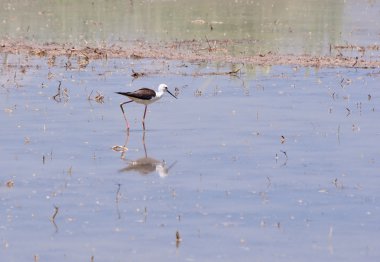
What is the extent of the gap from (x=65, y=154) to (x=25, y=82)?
855 cm

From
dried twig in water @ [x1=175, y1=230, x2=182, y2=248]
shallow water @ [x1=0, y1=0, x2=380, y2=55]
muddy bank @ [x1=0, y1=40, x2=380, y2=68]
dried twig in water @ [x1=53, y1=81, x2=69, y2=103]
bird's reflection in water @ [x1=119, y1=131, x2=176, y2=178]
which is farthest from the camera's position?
shallow water @ [x1=0, y1=0, x2=380, y2=55]

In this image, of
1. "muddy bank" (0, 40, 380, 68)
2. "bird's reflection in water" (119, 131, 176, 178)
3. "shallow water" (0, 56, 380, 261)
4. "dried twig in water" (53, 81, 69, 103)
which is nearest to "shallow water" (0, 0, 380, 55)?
"muddy bank" (0, 40, 380, 68)

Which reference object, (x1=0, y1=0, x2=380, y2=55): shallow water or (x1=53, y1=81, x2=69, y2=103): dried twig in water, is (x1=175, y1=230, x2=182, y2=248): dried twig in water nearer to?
(x1=53, y1=81, x2=69, y2=103): dried twig in water

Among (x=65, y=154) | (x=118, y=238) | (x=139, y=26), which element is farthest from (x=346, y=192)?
(x=139, y=26)

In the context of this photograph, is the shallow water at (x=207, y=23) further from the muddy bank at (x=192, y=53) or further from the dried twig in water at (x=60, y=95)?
the dried twig in water at (x=60, y=95)

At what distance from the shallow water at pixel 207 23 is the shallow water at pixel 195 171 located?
27.5 ft

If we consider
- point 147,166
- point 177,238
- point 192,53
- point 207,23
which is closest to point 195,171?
point 147,166

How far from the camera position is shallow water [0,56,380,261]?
11602 millimetres

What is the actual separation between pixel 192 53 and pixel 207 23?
8.84 metres

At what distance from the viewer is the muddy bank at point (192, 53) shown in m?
28.2

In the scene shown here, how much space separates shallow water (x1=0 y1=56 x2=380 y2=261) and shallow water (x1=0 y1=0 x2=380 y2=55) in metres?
8.38

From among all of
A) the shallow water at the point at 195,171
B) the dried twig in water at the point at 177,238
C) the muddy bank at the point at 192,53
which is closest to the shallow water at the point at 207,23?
the muddy bank at the point at 192,53

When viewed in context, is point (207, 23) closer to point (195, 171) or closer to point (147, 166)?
point (147, 166)

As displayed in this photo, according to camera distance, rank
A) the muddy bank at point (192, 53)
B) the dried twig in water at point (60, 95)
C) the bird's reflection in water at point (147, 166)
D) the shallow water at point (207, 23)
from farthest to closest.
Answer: the shallow water at point (207, 23)
the muddy bank at point (192, 53)
the dried twig in water at point (60, 95)
the bird's reflection in water at point (147, 166)
